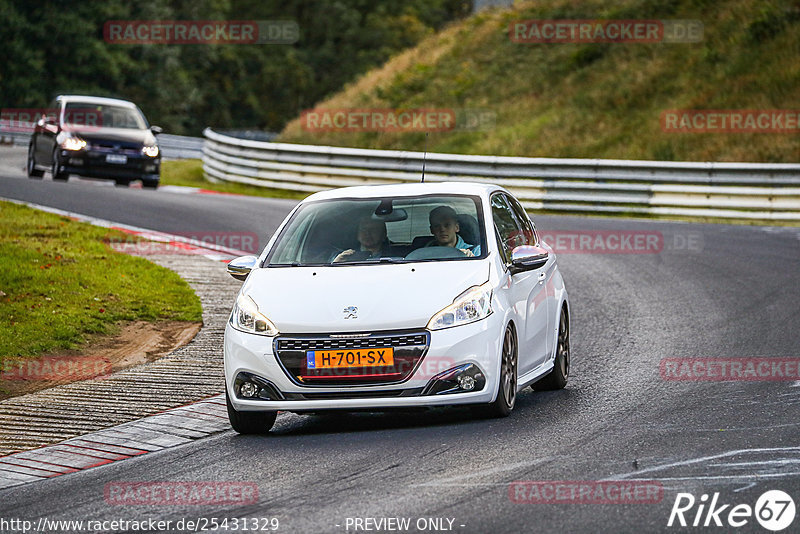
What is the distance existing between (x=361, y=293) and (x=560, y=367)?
222cm

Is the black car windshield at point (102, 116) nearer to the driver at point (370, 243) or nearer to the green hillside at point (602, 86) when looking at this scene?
the green hillside at point (602, 86)

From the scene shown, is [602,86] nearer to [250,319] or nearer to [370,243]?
[370,243]

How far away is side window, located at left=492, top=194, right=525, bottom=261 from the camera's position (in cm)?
930

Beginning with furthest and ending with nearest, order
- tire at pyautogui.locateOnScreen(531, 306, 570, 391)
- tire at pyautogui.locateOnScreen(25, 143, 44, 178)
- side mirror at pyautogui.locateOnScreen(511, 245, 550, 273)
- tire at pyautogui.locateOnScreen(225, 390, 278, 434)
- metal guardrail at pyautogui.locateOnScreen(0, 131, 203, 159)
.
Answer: metal guardrail at pyautogui.locateOnScreen(0, 131, 203, 159)
tire at pyautogui.locateOnScreen(25, 143, 44, 178)
tire at pyautogui.locateOnScreen(531, 306, 570, 391)
side mirror at pyautogui.locateOnScreen(511, 245, 550, 273)
tire at pyautogui.locateOnScreen(225, 390, 278, 434)

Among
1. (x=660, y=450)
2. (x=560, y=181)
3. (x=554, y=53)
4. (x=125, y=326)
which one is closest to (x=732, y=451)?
(x=660, y=450)

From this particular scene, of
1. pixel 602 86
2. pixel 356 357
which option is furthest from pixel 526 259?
pixel 602 86

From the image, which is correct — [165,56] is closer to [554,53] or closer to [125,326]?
[554,53]

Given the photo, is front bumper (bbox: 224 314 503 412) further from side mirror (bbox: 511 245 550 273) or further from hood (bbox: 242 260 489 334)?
Result: side mirror (bbox: 511 245 550 273)

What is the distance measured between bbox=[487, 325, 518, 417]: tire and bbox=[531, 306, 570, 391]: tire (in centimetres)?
107

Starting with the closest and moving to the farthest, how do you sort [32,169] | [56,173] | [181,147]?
[56,173] < [32,169] < [181,147]

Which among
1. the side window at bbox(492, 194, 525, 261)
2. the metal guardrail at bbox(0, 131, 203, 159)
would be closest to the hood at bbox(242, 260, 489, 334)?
the side window at bbox(492, 194, 525, 261)

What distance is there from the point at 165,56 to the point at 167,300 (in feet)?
172

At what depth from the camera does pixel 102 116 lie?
1027 inches

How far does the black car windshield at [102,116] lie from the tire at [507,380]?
1873 centimetres
